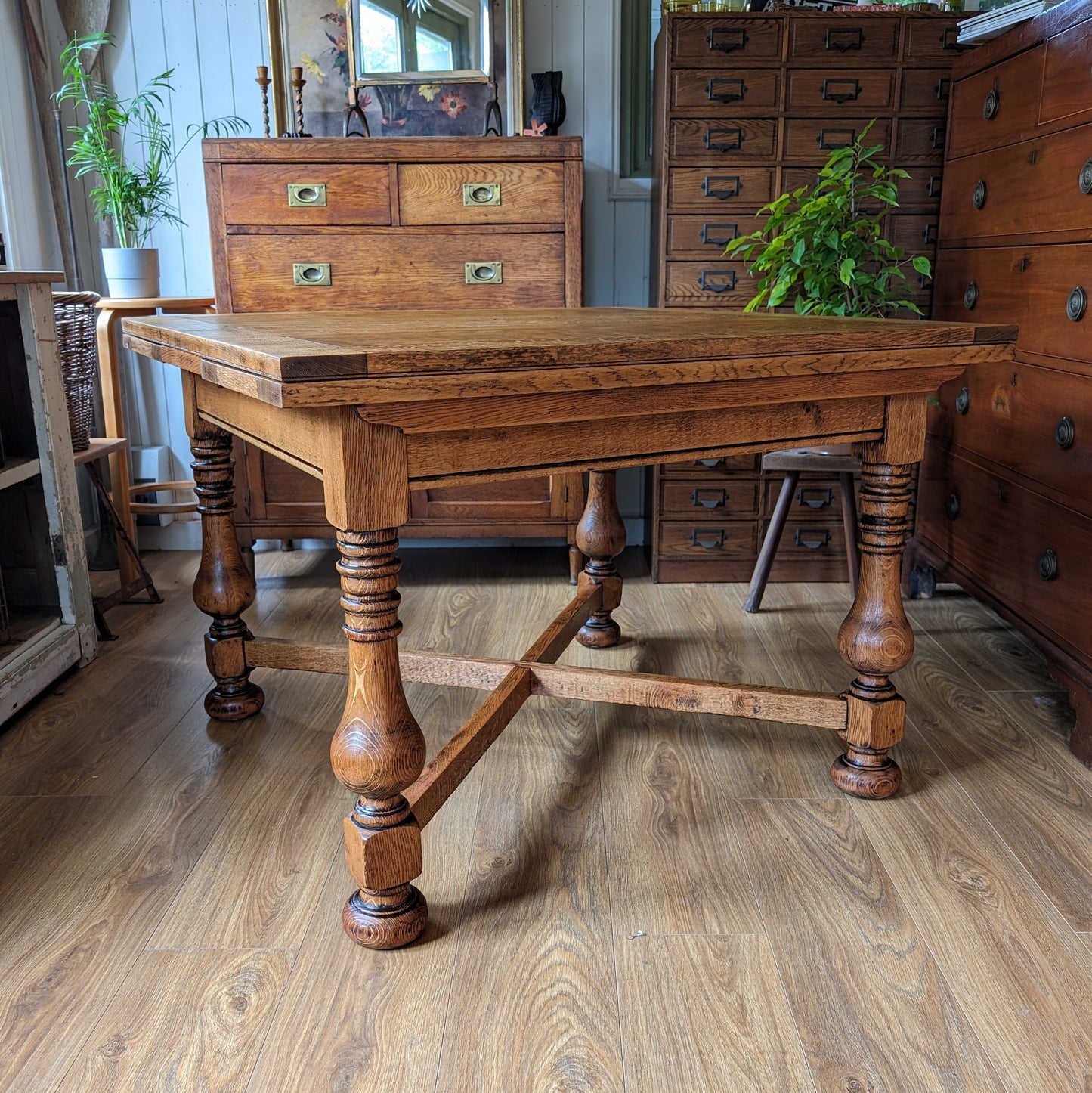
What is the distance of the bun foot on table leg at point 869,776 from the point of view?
1.67m

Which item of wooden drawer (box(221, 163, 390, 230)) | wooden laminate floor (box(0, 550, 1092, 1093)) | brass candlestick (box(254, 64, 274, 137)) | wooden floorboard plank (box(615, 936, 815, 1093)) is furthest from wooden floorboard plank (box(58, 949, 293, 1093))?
brass candlestick (box(254, 64, 274, 137))

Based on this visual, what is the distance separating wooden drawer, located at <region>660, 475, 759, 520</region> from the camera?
2832mm

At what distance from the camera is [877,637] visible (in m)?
1.61

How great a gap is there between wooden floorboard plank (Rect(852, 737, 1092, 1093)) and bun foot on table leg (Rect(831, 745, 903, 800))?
0.07 feet

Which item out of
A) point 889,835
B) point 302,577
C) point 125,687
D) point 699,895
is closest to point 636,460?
point 699,895

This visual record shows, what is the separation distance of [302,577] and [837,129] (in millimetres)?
1905

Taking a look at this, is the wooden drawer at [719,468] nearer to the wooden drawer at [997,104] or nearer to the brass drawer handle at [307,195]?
the wooden drawer at [997,104]

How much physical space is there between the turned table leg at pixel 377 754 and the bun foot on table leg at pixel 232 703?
0.74 m

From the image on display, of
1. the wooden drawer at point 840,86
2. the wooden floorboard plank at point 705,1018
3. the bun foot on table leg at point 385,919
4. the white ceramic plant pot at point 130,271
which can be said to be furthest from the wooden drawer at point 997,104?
the white ceramic plant pot at point 130,271

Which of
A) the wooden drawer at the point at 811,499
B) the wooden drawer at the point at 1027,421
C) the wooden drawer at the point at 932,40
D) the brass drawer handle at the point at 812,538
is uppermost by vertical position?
the wooden drawer at the point at 932,40

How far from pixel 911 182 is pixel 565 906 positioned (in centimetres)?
211

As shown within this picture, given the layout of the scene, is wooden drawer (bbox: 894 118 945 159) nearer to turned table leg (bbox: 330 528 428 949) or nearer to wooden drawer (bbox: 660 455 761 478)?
wooden drawer (bbox: 660 455 761 478)

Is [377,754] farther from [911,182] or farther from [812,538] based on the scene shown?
[911,182]

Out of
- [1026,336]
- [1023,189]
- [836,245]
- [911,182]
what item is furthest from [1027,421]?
[911,182]
